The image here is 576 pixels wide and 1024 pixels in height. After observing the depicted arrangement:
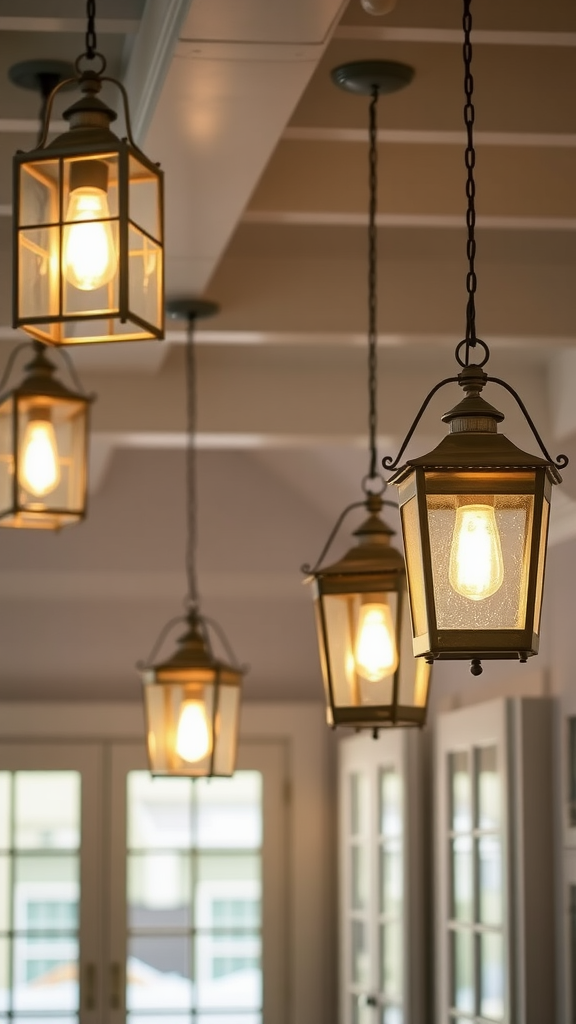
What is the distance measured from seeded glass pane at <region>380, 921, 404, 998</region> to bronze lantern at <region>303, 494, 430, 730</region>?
3381 millimetres

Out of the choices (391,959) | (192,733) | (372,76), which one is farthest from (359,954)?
(372,76)

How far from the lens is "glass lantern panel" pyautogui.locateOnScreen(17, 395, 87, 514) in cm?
335

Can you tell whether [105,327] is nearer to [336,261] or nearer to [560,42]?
[560,42]

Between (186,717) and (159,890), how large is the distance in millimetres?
3219

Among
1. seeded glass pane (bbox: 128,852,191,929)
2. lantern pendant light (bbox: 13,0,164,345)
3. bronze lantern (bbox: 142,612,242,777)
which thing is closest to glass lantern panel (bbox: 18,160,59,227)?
lantern pendant light (bbox: 13,0,164,345)

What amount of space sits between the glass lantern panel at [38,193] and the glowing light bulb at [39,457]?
135 centimetres

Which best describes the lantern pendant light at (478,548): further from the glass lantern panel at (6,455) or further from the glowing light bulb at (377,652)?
the glass lantern panel at (6,455)

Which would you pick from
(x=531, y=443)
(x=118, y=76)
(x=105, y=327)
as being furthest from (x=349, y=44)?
(x=531, y=443)

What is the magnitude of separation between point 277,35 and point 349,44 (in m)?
0.57

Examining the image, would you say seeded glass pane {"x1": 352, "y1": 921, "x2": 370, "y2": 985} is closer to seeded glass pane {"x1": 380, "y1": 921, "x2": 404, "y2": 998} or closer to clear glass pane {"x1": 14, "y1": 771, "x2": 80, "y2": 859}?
seeded glass pane {"x1": 380, "y1": 921, "x2": 404, "y2": 998}

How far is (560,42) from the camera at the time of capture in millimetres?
2641

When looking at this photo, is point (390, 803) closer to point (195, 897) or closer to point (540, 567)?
point (195, 897)

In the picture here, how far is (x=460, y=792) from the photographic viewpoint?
5574 millimetres

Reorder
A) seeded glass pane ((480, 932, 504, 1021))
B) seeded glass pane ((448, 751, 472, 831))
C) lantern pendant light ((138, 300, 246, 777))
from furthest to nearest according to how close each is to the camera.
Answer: seeded glass pane ((448, 751, 472, 831)), seeded glass pane ((480, 932, 504, 1021)), lantern pendant light ((138, 300, 246, 777))
